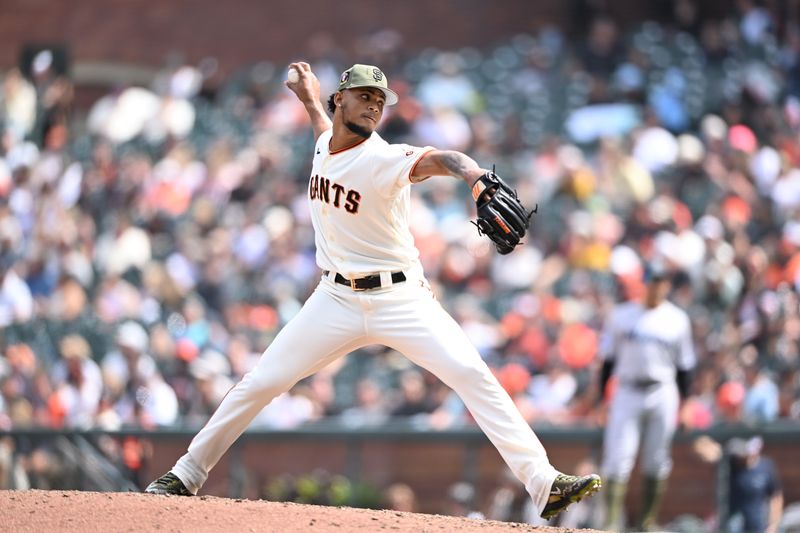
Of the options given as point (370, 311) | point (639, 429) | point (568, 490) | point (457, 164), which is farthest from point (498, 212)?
point (639, 429)

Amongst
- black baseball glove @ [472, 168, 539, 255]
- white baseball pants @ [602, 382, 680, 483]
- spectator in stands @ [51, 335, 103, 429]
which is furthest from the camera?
spectator in stands @ [51, 335, 103, 429]

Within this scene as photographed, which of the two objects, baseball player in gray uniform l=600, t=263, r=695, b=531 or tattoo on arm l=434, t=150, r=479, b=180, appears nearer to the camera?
tattoo on arm l=434, t=150, r=479, b=180

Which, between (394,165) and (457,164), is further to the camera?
(394,165)

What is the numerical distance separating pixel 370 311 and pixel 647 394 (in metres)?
4.20

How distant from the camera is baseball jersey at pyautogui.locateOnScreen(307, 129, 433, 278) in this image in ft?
19.7

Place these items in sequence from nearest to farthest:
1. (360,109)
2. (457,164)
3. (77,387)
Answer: (457,164) < (360,109) < (77,387)

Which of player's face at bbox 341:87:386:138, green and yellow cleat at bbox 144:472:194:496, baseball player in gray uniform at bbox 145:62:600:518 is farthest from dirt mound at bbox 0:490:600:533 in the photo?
player's face at bbox 341:87:386:138

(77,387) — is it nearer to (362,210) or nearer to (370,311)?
(370,311)

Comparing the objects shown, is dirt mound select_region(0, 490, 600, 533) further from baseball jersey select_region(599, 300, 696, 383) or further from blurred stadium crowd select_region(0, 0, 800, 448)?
blurred stadium crowd select_region(0, 0, 800, 448)

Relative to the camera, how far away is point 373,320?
20.2ft

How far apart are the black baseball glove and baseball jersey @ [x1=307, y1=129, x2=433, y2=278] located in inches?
19.8

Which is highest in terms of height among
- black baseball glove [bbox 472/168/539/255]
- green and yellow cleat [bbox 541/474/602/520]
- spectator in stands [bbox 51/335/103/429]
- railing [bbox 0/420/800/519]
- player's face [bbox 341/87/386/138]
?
player's face [bbox 341/87/386/138]

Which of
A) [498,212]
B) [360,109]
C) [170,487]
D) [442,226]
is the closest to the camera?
[498,212]

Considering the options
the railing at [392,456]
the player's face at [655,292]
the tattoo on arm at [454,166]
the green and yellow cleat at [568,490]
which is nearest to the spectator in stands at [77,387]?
the railing at [392,456]
